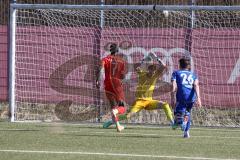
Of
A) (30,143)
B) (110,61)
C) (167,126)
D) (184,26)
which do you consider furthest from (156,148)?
(184,26)

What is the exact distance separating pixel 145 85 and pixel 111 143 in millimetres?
4778

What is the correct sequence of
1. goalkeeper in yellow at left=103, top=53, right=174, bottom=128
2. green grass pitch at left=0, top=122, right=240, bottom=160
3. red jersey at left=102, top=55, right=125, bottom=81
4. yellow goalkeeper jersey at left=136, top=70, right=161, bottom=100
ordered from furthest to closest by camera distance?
1. yellow goalkeeper jersey at left=136, top=70, right=161, bottom=100
2. goalkeeper in yellow at left=103, top=53, right=174, bottom=128
3. red jersey at left=102, top=55, right=125, bottom=81
4. green grass pitch at left=0, top=122, right=240, bottom=160

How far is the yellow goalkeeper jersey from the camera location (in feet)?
58.7

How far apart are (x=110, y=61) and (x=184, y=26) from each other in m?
3.65

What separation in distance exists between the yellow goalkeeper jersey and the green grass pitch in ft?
2.64

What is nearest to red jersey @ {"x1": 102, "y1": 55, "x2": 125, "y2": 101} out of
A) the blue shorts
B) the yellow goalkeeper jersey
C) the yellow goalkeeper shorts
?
the yellow goalkeeper shorts

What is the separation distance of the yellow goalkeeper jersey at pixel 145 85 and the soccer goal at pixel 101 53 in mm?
1854

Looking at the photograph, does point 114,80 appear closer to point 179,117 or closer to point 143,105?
point 143,105

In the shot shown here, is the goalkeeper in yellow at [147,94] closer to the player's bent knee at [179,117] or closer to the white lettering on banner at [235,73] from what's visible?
the player's bent knee at [179,117]

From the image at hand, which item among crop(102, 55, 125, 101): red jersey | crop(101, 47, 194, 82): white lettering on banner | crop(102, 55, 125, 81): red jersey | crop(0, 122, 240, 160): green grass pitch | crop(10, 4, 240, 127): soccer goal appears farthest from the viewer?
crop(101, 47, 194, 82): white lettering on banner

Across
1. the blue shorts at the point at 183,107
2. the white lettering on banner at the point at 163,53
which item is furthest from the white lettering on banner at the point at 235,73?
the blue shorts at the point at 183,107

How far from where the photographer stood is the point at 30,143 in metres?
13.2

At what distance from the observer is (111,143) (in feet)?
44.5

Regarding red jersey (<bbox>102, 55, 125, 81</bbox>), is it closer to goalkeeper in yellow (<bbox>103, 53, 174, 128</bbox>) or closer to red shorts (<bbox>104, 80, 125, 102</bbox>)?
red shorts (<bbox>104, 80, 125, 102</bbox>)
